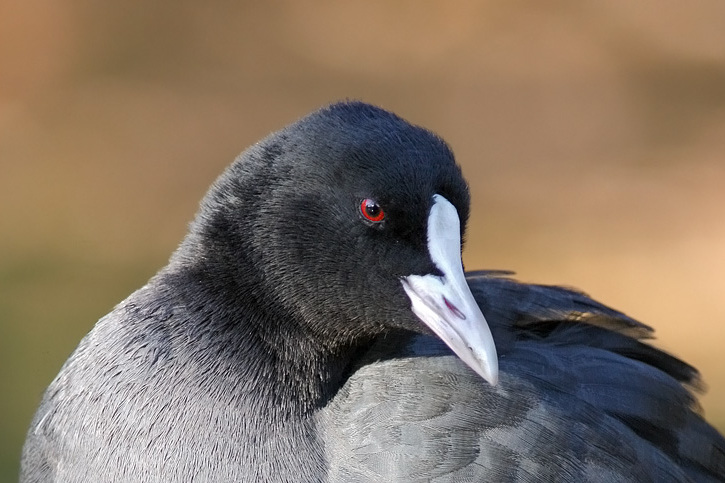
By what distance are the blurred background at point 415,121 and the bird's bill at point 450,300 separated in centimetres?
292

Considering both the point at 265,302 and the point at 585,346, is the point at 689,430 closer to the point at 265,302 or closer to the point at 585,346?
the point at 585,346

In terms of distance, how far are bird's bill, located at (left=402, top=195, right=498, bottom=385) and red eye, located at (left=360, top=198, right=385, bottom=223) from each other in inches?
3.7

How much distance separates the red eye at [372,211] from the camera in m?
2.03

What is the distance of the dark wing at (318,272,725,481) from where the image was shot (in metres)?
2.08

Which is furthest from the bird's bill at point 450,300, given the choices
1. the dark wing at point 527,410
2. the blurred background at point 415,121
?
the blurred background at point 415,121

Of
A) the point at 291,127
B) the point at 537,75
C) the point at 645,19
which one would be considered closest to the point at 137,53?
the point at 537,75

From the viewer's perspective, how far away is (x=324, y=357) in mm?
2186

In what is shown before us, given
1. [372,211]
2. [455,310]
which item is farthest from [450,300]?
[372,211]

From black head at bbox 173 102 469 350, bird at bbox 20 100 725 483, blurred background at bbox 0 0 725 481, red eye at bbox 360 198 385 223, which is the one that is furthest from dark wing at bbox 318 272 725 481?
blurred background at bbox 0 0 725 481

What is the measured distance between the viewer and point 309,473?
6.82ft

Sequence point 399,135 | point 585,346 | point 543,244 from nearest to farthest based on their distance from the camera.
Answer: point 399,135 < point 585,346 < point 543,244

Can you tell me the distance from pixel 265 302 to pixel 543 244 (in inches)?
139

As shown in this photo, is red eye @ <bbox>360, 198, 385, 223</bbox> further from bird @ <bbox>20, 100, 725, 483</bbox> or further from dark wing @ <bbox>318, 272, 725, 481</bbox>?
dark wing @ <bbox>318, 272, 725, 481</bbox>

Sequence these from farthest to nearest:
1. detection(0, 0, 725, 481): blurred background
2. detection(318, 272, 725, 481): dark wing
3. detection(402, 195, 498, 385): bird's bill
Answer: detection(0, 0, 725, 481): blurred background, detection(318, 272, 725, 481): dark wing, detection(402, 195, 498, 385): bird's bill
